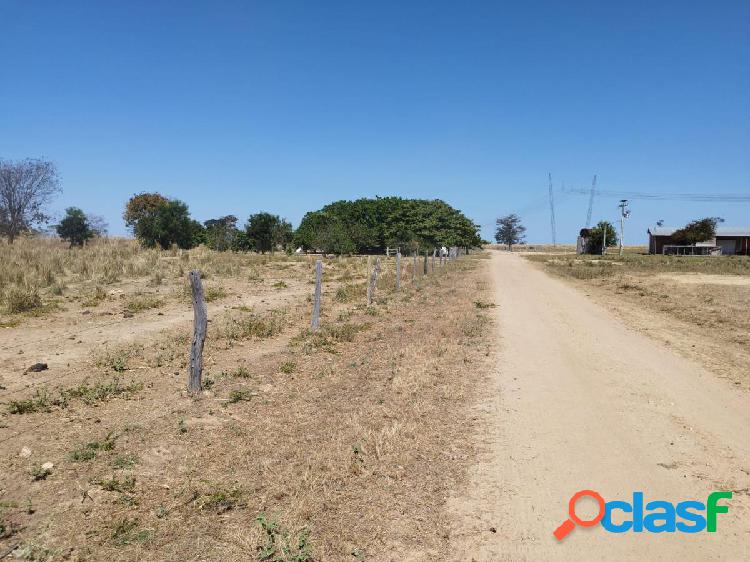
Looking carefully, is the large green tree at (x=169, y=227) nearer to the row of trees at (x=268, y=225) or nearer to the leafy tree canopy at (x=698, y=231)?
the row of trees at (x=268, y=225)

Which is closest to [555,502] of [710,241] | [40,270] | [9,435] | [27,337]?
[9,435]

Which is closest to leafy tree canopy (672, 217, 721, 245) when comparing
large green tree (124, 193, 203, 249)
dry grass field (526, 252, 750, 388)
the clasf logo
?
dry grass field (526, 252, 750, 388)

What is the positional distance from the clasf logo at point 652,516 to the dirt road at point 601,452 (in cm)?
6

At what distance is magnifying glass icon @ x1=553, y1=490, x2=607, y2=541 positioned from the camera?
13.1ft

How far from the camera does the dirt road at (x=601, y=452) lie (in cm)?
384

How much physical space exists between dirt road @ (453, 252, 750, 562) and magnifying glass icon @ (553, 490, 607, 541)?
0.05m

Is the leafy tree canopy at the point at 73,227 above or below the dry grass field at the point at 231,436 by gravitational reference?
above

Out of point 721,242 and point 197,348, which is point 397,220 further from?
point 197,348

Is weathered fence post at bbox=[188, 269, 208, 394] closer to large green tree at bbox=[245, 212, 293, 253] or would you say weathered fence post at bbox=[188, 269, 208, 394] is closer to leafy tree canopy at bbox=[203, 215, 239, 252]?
leafy tree canopy at bbox=[203, 215, 239, 252]

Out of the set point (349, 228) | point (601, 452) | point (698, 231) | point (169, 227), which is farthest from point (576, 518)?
point (698, 231)

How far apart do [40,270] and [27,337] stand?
867 centimetres

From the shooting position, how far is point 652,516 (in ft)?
13.6

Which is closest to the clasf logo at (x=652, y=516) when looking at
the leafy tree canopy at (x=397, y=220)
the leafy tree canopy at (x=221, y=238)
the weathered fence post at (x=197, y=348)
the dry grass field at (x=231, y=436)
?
the dry grass field at (x=231, y=436)

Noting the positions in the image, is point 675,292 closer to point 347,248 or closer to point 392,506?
point 392,506
